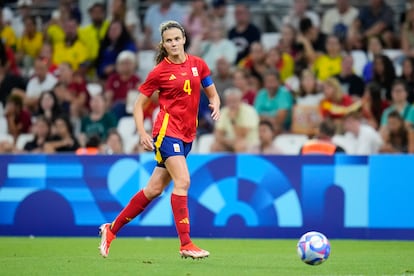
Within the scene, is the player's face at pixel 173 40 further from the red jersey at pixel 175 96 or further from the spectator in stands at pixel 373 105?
the spectator in stands at pixel 373 105

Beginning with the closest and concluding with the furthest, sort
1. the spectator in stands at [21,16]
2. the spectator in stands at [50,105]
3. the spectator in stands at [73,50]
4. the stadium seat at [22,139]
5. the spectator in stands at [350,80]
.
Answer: the stadium seat at [22,139] < the spectator in stands at [350,80] < the spectator in stands at [50,105] < the spectator in stands at [73,50] < the spectator in stands at [21,16]

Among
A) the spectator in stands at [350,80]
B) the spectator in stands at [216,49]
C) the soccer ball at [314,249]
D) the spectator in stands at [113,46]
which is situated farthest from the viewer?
the spectator in stands at [113,46]

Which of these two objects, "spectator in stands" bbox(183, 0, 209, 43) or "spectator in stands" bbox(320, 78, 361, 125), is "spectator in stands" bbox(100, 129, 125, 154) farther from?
"spectator in stands" bbox(183, 0, 209, 43)

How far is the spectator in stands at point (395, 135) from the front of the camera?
15883 millimetres

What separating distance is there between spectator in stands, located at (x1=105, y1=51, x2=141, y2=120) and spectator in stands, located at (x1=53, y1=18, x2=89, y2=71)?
51.4 inches

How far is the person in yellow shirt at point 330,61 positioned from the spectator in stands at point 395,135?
2445 mm

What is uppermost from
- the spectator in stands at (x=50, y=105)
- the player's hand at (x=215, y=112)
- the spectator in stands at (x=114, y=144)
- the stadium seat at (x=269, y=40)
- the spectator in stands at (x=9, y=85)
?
the player's hand at (x=215, y=112)

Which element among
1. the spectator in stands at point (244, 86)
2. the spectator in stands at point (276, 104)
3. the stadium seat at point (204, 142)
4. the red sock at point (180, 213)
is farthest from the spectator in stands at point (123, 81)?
the red sock at point (180, 213)

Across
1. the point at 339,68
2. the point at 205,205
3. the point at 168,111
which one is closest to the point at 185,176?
the point at 168,111

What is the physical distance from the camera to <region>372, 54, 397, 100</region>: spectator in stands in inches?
688

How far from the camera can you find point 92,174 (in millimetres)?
14648

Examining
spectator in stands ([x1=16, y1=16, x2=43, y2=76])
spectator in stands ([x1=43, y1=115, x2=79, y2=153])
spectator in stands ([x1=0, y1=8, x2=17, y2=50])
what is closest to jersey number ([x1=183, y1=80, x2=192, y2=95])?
spectator in stands ([x1=43, y1=115, x2=79, y2=153])

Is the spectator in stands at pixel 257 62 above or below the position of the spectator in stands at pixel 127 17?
below

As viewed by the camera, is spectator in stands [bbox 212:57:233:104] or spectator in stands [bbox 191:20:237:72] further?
spectator in stands [bbox 191:20:237:72]
